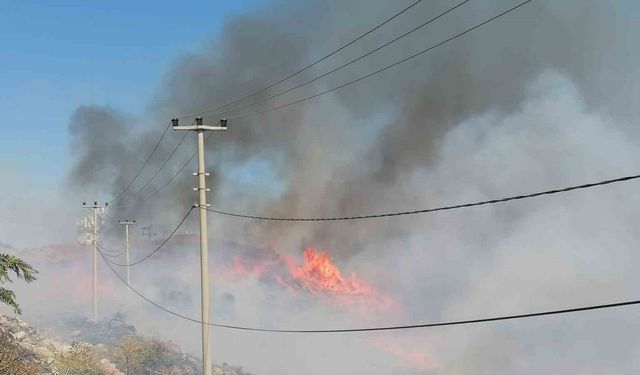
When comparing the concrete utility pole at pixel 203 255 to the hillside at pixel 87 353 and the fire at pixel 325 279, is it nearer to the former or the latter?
the hillside at pixel 87 353

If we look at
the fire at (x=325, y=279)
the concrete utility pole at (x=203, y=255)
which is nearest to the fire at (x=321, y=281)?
the fire at (x=325, y=279)

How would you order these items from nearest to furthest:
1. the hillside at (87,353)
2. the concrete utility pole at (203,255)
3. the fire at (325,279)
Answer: the concrete utility pole at (203,255) < the hillside at (87,353) < the fire at (325,279)

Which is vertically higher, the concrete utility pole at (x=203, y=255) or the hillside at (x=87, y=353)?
the concrete utility pole at (x=203, y=255)

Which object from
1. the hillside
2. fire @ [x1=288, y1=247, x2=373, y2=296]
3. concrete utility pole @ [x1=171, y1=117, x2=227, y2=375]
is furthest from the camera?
fire @ [x1=288, y1=247, x2=373, y2=296]

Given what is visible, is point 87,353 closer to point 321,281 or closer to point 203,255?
point 203,255

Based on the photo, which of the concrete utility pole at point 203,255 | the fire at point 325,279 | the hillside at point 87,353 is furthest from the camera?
the fire at point 325,279

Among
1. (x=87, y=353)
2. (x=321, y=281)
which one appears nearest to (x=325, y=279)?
(x=321, y=281)

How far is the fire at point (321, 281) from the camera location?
70.9 metres

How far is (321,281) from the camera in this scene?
7762 centimetres

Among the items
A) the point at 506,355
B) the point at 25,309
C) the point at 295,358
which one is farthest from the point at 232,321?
the point at 506,355

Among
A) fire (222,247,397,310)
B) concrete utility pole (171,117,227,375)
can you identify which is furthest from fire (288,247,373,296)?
concrete utility pole (171,117,227,375)

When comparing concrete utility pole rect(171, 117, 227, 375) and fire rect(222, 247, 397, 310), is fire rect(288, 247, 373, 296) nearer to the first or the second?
fire rect(222, 247, 397, 310)

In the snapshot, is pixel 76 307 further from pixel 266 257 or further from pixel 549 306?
pixel 549 306

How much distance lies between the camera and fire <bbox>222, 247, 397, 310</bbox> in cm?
7094
